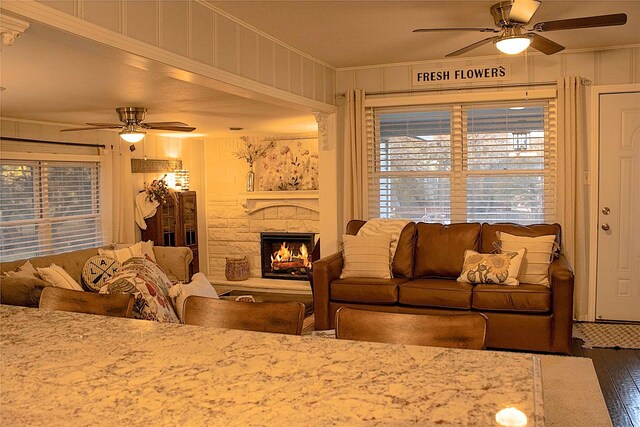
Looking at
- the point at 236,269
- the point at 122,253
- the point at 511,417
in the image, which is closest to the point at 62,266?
the point at 122,253

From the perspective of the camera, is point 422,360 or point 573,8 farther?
point 573,8

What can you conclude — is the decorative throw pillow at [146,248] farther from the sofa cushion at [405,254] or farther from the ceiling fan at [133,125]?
the sofa cushion at [405,254]

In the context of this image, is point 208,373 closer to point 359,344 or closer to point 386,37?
point 359,344

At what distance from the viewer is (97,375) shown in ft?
4.36

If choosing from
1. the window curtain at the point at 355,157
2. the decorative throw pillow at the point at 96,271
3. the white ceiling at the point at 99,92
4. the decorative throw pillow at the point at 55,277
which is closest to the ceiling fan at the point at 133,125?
the white ceiling at the point at 99,92

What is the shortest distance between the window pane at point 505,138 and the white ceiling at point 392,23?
627 millimetres

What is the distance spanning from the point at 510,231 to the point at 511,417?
4231mm

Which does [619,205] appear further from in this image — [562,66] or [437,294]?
[437,294]

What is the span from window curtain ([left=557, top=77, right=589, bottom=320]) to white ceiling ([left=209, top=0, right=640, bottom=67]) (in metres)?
0.44

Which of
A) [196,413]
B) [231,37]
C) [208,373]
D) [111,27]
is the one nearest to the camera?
[196,413]

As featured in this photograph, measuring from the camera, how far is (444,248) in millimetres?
5207

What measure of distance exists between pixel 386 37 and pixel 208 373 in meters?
4.04

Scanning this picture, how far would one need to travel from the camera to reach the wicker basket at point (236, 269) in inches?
350

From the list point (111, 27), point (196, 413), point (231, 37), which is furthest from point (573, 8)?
point (196, 413)
